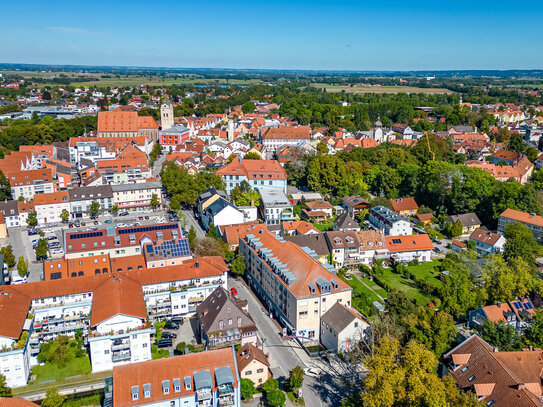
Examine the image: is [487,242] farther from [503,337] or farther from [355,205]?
[503,337]

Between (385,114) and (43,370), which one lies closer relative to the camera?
(43,370)

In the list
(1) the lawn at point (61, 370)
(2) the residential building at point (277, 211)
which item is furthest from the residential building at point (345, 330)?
(2) the residential building at point (277, 211)

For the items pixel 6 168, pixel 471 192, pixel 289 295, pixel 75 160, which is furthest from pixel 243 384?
pixel 75 160

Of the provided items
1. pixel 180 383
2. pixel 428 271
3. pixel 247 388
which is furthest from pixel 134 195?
pixel 180 383

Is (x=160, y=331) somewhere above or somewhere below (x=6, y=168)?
below

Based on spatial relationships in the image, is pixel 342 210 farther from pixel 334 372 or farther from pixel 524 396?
pixel 524 396

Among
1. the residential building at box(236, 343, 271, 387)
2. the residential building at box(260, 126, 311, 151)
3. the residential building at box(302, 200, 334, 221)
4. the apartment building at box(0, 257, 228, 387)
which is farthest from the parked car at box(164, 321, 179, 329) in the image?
the residential building at box(260, 126, 311, 151)

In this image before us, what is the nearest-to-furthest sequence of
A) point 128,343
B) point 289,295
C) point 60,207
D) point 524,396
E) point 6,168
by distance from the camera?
point 524,396
point 128,343
point 289,295
point 60,207
point 6,168
